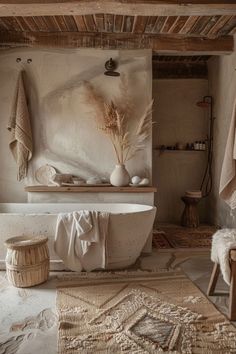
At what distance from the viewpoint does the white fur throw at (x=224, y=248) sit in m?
2.44

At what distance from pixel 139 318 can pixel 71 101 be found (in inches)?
116

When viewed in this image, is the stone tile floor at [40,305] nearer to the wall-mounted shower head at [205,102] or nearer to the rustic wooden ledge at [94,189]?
the rustic wooden ledge at [94,189]

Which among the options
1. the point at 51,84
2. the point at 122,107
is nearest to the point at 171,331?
the point at 122,107

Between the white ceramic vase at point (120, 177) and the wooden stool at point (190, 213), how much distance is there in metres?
1.63

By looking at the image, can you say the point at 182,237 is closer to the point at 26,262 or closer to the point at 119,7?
the point at 26,262

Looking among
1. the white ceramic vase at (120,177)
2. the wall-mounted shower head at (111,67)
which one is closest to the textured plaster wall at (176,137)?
the wall-mounted shower head at (111,67)

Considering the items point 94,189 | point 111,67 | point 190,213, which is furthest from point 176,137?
point 94,189

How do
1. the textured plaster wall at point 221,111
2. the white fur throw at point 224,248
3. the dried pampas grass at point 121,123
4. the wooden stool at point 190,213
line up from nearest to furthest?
the white fur throw at point 224,248 < the dried pampas grass at point 121,123 < the textured plaster wall at point 221,111 < the wooden stool at point 190,213

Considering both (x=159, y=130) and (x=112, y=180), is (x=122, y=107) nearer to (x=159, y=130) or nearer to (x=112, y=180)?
(x=112, y=180)

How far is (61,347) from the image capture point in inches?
79.7

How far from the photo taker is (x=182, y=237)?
4.71 m

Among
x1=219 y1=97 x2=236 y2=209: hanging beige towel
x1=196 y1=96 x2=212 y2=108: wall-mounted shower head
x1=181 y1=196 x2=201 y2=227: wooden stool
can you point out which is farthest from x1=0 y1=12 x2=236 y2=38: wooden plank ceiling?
x1=181 y1=196 x2=201 y2=227: wooden stool

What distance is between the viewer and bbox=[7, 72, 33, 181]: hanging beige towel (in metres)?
4.20

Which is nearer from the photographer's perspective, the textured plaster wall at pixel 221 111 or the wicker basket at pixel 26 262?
the wicker basket at pixel 26 262
